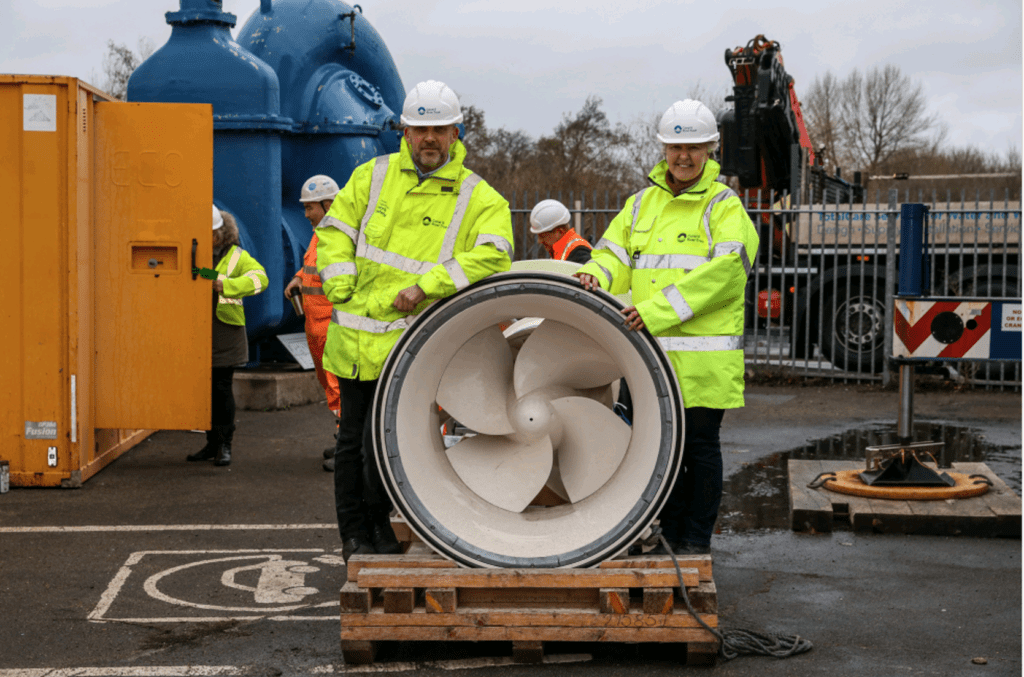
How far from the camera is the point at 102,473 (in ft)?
24.4

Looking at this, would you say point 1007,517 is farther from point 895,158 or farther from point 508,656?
Answer: point 895,158

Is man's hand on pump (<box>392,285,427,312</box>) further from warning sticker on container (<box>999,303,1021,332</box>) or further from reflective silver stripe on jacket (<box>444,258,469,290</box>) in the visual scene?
warning sticker on container (<box>999,303,1021,332</box>)

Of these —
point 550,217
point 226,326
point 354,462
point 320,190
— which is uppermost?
point 320,190

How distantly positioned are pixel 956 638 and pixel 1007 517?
70.7 inches

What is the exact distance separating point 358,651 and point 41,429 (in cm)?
379

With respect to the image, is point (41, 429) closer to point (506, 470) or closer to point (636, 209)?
point (506, 470)

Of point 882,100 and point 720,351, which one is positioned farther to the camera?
point 882,100

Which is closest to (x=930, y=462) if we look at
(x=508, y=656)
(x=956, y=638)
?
(x=956, y=638)

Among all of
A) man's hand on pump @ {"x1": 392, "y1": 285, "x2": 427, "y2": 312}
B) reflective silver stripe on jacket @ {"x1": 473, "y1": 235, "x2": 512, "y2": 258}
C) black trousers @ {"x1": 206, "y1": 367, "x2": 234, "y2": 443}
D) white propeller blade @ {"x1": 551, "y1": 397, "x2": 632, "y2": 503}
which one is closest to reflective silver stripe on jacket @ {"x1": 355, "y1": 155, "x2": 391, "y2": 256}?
man's hand on pump @ {"x1": 392, "y1": 285, "x2": 427, "y2": 312}

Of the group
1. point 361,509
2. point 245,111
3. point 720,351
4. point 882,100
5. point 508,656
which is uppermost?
point 882,100

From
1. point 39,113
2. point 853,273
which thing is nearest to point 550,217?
point 39,113

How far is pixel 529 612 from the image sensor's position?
154 inches

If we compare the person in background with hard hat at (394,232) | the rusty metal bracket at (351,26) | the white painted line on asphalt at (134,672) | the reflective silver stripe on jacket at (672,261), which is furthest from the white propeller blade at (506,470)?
the rusty metal bracket at (351,26)

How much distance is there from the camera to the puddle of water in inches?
254
